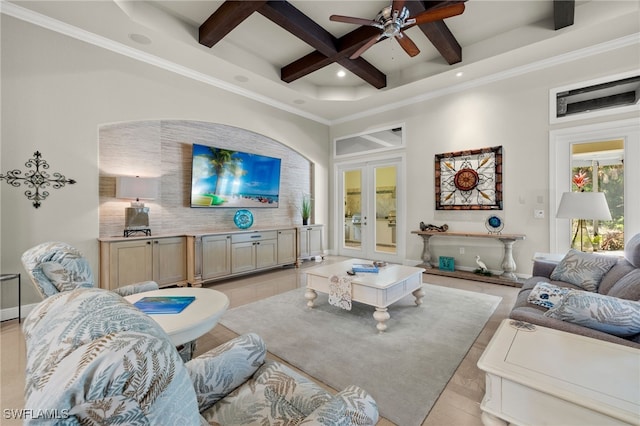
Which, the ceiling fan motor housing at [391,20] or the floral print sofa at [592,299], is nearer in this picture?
the floral print sofa at [592,299]

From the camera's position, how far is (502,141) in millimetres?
4684

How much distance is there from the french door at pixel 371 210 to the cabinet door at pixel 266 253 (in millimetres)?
2225

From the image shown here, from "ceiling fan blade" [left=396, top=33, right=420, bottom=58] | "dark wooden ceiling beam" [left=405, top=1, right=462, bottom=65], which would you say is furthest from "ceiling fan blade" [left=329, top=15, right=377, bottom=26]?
"dark wooden ceiling beam" [left=405, top=1, right=462, bottom=65]

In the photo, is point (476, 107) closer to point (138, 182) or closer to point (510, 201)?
point (510, 201)

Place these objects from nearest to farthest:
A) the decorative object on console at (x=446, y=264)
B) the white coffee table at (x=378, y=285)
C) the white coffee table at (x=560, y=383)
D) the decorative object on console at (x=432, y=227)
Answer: the white coffee table at (x=560, y=383) < the white coffee table at (x=378, y=285) < the decorative object on console at (x=446, y=264) < the decorative object on console at (x=432, y=227)

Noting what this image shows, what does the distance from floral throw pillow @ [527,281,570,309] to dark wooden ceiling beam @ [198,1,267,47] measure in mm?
3893

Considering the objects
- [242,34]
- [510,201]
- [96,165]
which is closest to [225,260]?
[96,165]

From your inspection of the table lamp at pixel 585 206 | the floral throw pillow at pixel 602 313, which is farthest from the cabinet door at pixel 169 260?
the table lamp at pixel 585 206

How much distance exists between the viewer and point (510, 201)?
4625 millimetres

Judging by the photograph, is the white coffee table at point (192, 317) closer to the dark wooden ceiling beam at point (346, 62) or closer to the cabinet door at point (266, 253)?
the cabinet door at point (266, 253)

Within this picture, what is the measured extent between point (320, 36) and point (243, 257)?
11.8 feet

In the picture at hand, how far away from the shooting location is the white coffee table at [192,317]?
1.58 meters

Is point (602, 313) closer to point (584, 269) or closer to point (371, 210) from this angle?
point (584, 269)

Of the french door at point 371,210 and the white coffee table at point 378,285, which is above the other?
the french door at point 371,210
